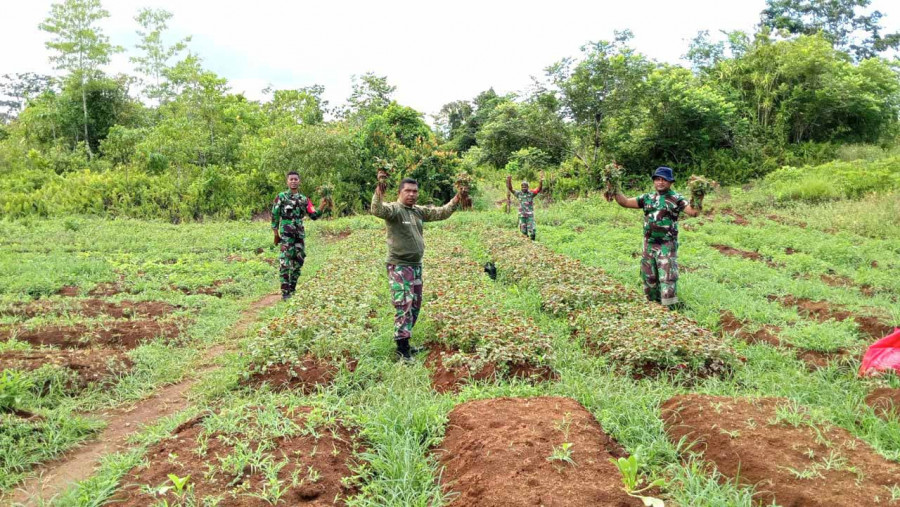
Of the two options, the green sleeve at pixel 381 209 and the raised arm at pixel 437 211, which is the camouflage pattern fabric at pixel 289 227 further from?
the green sleeve at pixel 381 209

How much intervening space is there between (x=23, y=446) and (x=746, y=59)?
30468 millimetres

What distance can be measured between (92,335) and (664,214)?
8.01m

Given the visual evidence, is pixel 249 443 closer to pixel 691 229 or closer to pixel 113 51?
pixel 691 229

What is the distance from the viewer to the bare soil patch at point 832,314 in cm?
669

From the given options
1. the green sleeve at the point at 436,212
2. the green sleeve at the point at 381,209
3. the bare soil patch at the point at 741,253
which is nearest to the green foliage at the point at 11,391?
the green sleeve at the point at 381,209

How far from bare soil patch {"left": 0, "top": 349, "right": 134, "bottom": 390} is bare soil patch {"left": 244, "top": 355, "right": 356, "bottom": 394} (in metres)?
1.72

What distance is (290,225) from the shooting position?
30.5 feet

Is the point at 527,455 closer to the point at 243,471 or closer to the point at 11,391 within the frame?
the point at 243,471

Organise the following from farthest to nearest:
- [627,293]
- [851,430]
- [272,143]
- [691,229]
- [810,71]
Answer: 1. [810,71]
2. [272,143]
3. [691,229]
4. [627,293]
5. [851,430]

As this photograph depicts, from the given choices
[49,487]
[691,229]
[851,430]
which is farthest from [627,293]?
[691,229]

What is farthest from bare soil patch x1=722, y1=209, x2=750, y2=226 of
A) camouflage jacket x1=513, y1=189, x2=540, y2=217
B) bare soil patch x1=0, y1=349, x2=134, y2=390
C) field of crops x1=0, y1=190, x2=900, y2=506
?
bare soil patch x1=0, y1=349, x2=134, y2=390

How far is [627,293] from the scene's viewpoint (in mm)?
7891

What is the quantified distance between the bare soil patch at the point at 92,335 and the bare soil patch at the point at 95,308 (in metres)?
0.87

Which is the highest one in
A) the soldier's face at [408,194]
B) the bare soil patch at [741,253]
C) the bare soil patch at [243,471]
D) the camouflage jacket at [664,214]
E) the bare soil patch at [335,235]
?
the soldier's face at [408,194]
